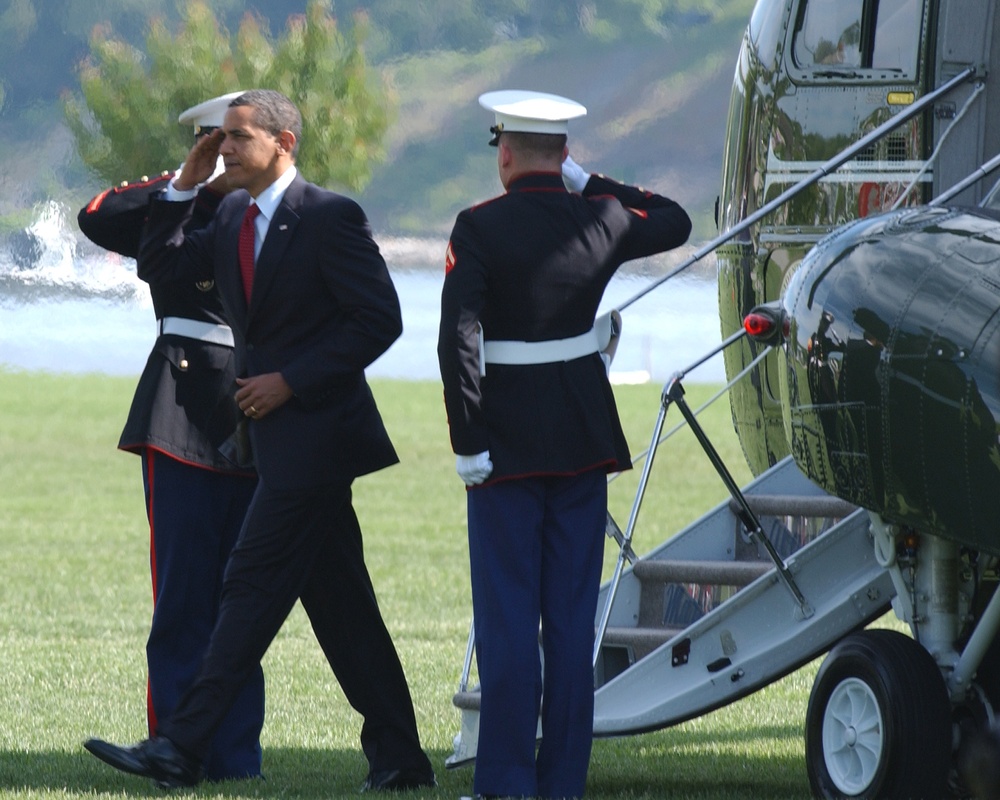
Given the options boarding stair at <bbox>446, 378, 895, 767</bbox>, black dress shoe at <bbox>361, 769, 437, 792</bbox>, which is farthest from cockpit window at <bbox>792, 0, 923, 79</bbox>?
black dress shoe at <bbox>361, 769, 437, 792</bbox>

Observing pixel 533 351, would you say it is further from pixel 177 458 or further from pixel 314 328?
pixel 177 458

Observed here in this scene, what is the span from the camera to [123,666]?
8.53 m

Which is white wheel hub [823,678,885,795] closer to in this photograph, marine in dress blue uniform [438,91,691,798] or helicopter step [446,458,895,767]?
helicopter step [446,458,895,767]

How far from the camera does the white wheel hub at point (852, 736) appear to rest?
4.86 meters

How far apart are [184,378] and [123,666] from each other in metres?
3.15

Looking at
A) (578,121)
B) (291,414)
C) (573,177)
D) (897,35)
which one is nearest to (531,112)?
(573,177)

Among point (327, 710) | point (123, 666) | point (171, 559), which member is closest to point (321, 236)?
point (171, 559)

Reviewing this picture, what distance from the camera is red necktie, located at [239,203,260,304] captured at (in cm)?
544

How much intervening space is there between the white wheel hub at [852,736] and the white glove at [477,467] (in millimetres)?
1074

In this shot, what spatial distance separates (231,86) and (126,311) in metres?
9.99

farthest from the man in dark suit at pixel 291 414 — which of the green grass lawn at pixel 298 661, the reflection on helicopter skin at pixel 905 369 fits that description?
the reflection on helicopter skin at pixel 905 369

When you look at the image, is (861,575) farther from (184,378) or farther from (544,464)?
(184,378)

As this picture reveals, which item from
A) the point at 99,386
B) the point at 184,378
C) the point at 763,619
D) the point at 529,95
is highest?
the point at 529,95

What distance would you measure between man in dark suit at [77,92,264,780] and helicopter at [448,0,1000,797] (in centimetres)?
79
